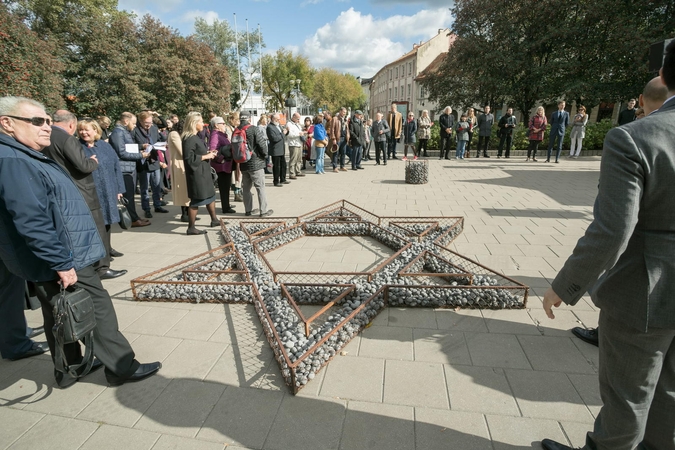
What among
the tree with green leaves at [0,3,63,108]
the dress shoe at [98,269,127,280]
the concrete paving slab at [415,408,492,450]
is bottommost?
the concrete paving slab at [415,408,492,450]

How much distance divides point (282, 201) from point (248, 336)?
563cm

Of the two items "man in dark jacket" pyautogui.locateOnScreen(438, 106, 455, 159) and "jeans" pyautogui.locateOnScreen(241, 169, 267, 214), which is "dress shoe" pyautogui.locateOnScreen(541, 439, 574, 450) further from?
"man in dark jacket" pyautogui.locateOnScreen(438, 106, 455, 159)

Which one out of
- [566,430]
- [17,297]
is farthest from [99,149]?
[566,430]

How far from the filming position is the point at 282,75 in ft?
200

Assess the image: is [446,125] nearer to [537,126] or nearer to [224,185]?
[537,126]

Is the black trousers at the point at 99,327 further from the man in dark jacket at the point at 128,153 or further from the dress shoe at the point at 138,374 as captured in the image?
the man in dark jacket at the point at 128,153

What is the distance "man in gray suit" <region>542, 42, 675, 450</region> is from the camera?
1365mm

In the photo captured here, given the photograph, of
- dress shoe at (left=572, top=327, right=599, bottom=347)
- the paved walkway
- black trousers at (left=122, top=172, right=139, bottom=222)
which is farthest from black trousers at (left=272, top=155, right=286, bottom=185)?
dress shoe at (left=572, top=327, right=599, bottom=347)

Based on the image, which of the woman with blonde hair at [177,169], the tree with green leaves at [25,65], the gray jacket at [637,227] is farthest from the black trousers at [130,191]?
the tree with green leaves at [25,65]

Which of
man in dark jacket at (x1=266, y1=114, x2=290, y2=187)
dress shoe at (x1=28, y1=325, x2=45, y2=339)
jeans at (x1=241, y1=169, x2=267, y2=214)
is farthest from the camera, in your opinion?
man in dark jacket at (x1=266, y1=114, x2=290, y2=187)

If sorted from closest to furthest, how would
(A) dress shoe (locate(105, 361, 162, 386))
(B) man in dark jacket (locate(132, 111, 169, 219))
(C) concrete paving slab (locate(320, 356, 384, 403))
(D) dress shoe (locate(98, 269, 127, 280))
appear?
1. (C) concrete paving slab (locate(320, 356, 384, 403))
2. (A) dress shoe (locate(105, 361, 162, 386))
3. (D) dress shoe (locate(98, 269, 127, 280))
4. (B) man in dark jacket (locate(132, 111, 169, 219))

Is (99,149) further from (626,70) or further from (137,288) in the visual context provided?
(626,70)

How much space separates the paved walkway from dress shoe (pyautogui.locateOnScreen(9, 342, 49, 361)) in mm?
42

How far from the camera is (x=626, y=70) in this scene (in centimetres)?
1870
